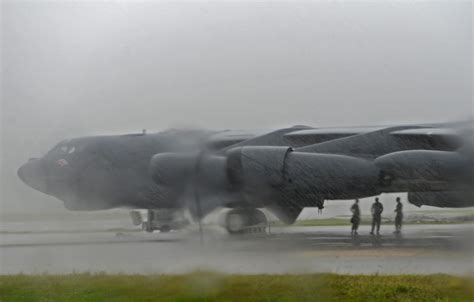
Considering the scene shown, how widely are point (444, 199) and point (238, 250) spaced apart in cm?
465

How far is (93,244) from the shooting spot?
1105cm

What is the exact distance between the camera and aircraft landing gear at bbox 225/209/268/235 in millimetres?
10820

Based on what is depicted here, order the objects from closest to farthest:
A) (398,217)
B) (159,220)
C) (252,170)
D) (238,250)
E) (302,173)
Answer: (238,250) → (398,217) → (252,170) → (302,173) → (159,220)

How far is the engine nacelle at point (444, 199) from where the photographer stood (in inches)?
456

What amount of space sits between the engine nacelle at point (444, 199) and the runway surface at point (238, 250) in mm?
532

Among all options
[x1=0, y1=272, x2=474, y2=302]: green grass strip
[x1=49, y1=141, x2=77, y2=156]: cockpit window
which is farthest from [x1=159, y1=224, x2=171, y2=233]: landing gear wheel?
[x1=0, y1=272, x2=474, y2=302]: green grass strip

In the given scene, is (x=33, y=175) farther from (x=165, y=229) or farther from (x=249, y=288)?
(x=249, y=288)

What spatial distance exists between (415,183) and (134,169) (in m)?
6.07

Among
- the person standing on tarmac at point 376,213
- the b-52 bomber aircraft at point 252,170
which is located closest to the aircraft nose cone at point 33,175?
the b-52 bomber aircraft at point 252,170

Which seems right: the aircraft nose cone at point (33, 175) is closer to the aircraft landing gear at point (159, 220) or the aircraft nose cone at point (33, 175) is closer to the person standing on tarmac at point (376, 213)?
the aircraft landing gear at point (159, 220)

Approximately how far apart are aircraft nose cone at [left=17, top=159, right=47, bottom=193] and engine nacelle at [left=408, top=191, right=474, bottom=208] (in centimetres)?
753

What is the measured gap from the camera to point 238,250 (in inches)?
395

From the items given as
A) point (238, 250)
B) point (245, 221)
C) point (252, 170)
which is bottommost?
point (238, 250)

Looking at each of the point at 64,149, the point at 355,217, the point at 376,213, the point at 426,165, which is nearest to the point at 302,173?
the point at 355,217
